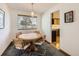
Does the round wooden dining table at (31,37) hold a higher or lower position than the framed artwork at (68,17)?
lower

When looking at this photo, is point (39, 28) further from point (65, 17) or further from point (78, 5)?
point (78, 5)

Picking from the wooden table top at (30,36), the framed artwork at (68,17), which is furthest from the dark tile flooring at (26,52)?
the framed artwork at (68,17)

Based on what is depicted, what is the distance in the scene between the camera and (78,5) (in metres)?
2.56

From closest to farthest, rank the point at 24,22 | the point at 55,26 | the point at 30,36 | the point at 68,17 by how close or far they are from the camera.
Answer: the point at 68,17, the point at 24,22, the point at 30,36, the point at 55,26

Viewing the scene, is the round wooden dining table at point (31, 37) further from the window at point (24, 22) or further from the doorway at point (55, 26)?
the doorway at point (55, 26)

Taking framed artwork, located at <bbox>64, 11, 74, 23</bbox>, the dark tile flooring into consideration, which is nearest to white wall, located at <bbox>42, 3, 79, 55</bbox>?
framed artwork, located at <bbox>64, 11, 74, 23</bbox>

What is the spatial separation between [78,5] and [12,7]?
7.18 feet

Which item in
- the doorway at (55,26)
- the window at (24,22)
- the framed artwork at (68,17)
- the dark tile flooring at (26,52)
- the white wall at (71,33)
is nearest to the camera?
the white wall at (71,33)

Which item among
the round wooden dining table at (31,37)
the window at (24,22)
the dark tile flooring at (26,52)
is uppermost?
the window at (24,22)

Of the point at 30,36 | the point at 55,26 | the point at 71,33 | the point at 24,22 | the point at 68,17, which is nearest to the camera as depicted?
the point at 71,33

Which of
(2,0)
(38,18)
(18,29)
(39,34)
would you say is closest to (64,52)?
(39,34)

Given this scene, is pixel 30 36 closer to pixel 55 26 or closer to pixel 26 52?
pixel 26 52

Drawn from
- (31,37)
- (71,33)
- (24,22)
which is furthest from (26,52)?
(71,33)

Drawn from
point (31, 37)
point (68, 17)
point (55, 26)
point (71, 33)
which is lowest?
point (31, 37)
